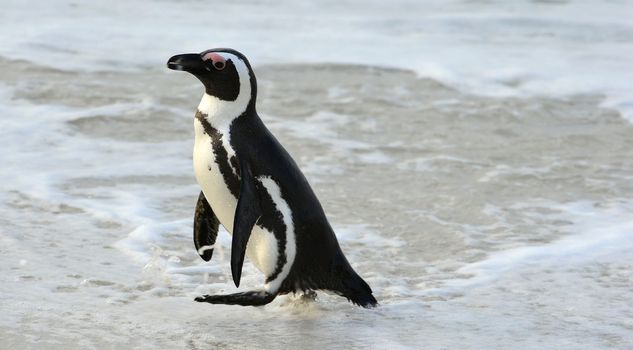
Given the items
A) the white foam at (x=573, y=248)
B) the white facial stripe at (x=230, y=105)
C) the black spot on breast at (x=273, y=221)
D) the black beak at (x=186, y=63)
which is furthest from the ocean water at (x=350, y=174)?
the black beak at (x=186, y=63)

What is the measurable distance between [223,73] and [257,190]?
40 centimetres

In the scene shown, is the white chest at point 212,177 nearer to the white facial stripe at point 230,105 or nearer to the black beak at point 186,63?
the white facial stripe at point 230,105

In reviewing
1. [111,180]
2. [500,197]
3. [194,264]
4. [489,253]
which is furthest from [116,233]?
[500,197]

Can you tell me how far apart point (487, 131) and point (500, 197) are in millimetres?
1445

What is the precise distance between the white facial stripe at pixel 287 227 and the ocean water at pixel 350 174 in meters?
0.13

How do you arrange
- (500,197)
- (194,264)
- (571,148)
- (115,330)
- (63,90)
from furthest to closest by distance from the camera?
(63,90), (571,148), (500,197), (194,264), (115,330)

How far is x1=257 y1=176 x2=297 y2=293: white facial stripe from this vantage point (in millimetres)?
3723

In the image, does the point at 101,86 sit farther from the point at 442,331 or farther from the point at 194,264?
the point at 442,331

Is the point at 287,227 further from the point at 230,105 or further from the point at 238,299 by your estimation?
the point at 230,105

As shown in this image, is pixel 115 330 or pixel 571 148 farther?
pixel 571 148

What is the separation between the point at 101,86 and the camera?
7789mm

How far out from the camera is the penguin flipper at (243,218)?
3592 mm

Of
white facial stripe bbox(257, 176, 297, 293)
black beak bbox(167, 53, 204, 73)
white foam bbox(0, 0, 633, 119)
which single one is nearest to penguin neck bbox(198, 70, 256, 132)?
black beak bbox(167, 53, 204, 73)

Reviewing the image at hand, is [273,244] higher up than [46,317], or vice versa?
[273,244]
